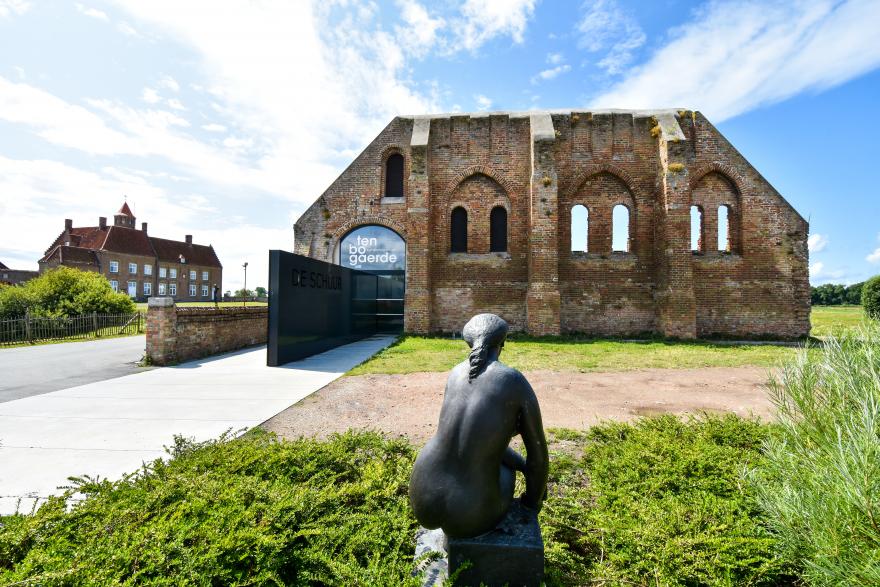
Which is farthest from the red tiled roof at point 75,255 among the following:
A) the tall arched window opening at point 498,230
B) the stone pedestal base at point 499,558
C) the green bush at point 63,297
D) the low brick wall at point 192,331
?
the stone pedestal base at point 499,558

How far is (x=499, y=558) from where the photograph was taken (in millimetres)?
1897

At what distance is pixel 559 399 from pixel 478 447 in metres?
5.02

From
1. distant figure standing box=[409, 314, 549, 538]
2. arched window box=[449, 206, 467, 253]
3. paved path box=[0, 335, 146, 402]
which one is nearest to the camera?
distant figure standing box=[409, 314, 549, 538]

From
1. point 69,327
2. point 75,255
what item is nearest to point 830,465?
point 69,327

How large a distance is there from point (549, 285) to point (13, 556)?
43.7 feet

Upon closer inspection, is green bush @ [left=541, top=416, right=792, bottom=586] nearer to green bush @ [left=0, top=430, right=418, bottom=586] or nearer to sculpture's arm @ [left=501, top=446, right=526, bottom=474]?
sculpture's arm @ [left=501, top=446, right=526, bottom=474]

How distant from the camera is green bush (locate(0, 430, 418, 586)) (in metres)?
1.87

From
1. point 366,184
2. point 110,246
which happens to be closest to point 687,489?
point 366,184

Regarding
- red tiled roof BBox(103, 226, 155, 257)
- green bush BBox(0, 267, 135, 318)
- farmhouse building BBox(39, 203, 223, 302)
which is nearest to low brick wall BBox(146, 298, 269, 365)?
green bush BBox(0, 267, 135, 318)

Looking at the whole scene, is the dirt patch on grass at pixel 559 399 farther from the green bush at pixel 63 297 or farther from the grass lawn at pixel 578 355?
the green bush at pixel 63 297

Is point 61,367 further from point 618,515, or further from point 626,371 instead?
point 626,371

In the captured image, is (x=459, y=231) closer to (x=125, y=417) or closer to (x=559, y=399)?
(x=559, y=399)

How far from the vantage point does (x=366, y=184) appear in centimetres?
1526

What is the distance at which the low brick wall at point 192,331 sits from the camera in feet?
29.0
